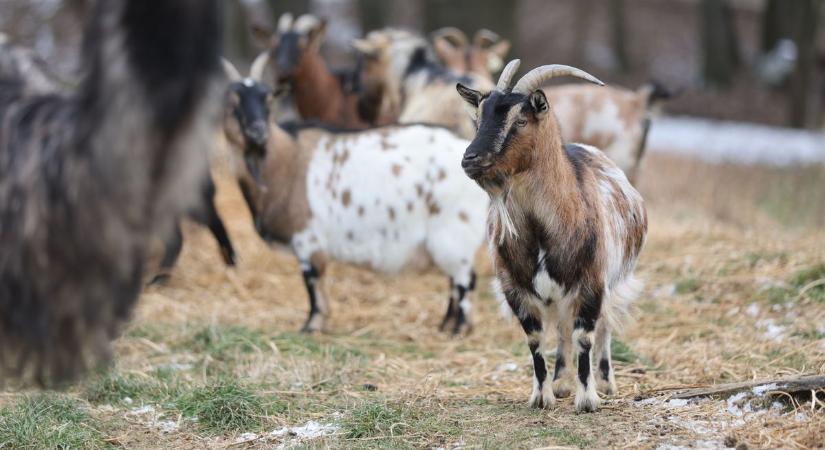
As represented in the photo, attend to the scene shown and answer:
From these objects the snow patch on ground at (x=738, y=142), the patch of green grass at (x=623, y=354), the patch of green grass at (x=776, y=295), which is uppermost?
the patch of green grass at (x=776, y=295)

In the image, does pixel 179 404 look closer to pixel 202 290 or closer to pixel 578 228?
pixel 578 228

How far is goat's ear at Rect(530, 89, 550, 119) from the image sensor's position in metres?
4.82

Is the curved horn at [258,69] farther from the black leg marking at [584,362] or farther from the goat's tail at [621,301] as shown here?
the black leg marking at [584,362]

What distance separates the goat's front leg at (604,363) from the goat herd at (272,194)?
0.05 ft

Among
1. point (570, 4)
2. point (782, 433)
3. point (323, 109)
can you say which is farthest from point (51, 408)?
point (570, 4)

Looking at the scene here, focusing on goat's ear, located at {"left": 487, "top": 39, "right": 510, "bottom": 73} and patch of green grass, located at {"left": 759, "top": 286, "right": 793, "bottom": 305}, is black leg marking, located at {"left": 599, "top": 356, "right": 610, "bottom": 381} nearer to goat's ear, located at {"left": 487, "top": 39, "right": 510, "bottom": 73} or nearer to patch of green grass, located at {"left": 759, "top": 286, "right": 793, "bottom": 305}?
patch of green grass, located at {"left": 759, "top": 286, "right": 793, "bottom": 305}

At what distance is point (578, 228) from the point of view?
193 inches

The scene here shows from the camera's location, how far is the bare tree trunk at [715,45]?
79.5 ft

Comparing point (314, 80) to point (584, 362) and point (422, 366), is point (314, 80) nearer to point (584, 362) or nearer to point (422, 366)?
point (422, 366)

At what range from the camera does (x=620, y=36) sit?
26406 mm

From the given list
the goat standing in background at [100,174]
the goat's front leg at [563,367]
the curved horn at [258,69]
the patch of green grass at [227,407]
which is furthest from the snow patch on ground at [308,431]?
the curved horn at [258,69]

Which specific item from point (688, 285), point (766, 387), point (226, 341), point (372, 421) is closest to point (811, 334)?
point (766, 387)

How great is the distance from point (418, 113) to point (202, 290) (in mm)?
2443

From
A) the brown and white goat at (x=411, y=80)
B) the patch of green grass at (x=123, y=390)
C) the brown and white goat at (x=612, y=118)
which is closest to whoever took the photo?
the patch of green grass at (x=123, y=390)
